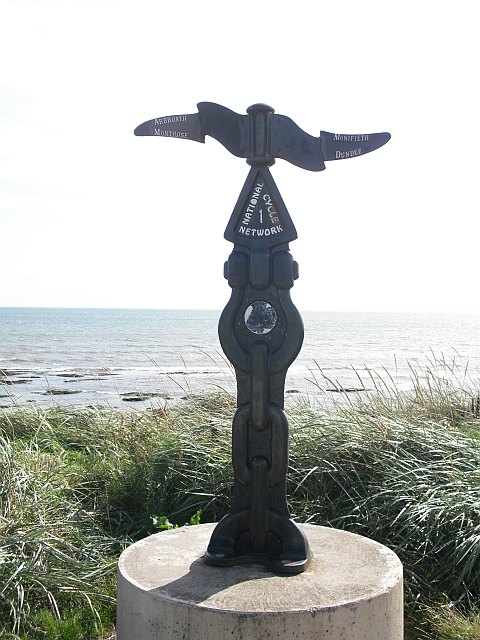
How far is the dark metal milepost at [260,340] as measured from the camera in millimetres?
3445

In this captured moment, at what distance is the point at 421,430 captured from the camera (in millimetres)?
5305

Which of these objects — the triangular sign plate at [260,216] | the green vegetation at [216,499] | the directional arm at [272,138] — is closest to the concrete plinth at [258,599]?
the green vegetation at [216,499]

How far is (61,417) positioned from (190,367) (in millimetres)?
20082

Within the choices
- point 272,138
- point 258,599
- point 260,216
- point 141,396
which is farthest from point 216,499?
point 141,396

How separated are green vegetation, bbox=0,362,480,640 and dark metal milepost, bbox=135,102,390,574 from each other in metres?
1.02

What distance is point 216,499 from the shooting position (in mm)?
4988

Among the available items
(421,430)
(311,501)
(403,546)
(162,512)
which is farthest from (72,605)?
(421,430)

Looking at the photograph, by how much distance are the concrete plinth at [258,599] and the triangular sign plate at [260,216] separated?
158 cm

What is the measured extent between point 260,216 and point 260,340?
0.63 m

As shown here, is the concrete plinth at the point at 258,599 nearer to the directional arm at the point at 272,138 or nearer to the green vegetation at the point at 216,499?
the green vegetation at the point at 216,499

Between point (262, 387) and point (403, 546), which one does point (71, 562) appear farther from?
point (403, 546)

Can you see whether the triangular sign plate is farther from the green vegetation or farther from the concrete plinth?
the green vegetation

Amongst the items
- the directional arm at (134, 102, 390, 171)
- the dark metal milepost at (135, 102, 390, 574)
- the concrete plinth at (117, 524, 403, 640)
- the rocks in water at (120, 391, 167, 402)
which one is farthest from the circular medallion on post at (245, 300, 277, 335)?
the rocks in water at (120, 391, 167, 402)

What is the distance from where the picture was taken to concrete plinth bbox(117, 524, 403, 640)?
2791mm
